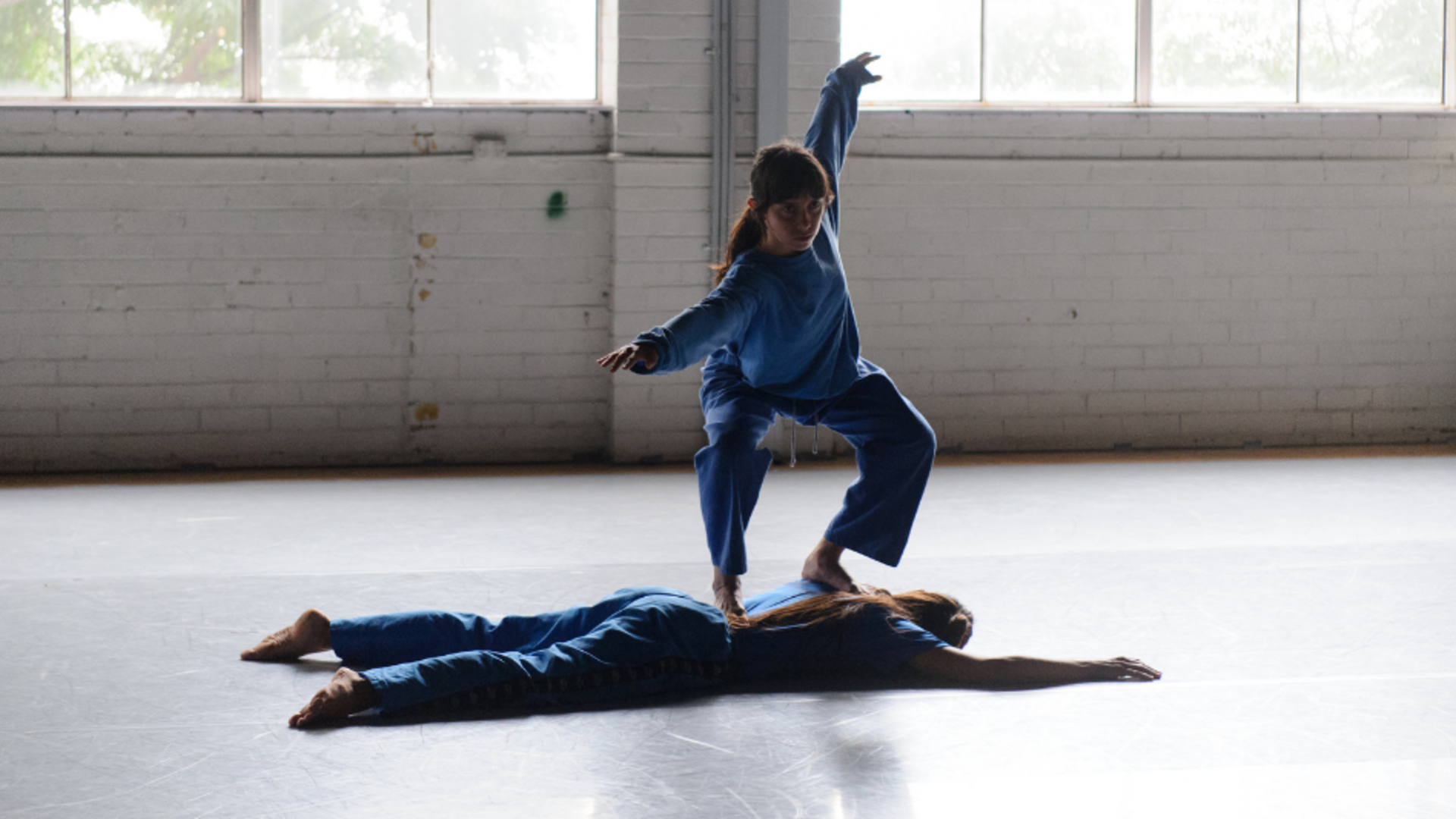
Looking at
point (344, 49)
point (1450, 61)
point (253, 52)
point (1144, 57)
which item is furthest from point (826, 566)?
point (1450, 61)

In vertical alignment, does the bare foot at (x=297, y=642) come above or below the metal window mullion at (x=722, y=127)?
below

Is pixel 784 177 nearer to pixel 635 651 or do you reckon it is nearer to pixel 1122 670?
pixel 635 651

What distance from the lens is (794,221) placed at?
10.6 feet

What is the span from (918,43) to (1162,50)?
1.22m

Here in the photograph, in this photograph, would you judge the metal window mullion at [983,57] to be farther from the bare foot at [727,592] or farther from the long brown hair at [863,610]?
the long brown hair at [863,610]

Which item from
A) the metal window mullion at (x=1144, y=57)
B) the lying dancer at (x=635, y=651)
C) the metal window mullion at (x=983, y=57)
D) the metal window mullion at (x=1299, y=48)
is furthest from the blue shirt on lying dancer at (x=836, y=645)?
the metal window mullion at (x=1299, y=48)

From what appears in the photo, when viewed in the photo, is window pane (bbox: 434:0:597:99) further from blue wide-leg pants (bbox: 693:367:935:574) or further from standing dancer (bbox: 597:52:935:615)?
blue wide-leg pants (bbox: 693:367:935:574)

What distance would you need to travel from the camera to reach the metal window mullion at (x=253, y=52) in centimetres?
606

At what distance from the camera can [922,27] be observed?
6531mm

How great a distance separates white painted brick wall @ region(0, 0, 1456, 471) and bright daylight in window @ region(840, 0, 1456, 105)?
0.18m

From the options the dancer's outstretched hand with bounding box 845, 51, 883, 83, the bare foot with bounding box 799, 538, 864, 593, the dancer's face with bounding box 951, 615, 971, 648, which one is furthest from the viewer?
the dancer's outstretched hand with bounding box 845, 51, 883, 83

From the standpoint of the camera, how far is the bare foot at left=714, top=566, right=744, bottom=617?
333 cm

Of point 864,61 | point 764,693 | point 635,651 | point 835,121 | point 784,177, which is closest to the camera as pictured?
point 635,651

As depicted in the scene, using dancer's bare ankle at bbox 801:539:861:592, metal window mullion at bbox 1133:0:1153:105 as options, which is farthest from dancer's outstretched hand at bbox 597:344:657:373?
metal window mullion at bbox 1133:0:1153:105
